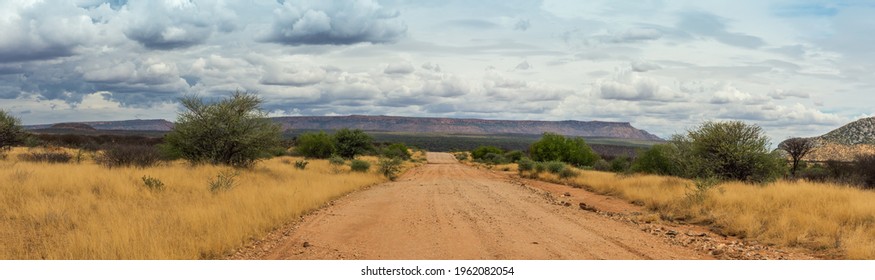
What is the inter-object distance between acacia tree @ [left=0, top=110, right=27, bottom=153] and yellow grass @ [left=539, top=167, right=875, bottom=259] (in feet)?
134

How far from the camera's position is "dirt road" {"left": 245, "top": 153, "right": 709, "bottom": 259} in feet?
30.1

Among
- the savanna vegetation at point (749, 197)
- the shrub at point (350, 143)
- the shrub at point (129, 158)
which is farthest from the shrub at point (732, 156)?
the shrub at point (350, 143)

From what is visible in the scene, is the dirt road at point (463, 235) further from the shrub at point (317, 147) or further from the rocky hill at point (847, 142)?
the rocky hill at point (847, 142)

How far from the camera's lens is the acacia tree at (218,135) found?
2611cm

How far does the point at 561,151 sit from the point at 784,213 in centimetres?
4543

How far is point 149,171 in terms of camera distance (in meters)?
19.5

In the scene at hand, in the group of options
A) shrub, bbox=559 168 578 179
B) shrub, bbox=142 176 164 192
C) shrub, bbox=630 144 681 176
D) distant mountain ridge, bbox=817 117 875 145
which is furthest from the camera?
distant mountain ridge, bbox=817 117 875 145

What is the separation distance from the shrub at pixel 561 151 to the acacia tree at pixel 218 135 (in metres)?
35.5

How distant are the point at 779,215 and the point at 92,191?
1651 cm

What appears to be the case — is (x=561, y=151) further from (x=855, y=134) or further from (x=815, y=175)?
(x=855, y=134)

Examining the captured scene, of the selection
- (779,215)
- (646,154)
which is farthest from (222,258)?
(646,154)

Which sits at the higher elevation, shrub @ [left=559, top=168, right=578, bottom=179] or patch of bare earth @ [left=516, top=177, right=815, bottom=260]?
patch of bare earth @ [left=516, top=177, right=815, bottom=260]

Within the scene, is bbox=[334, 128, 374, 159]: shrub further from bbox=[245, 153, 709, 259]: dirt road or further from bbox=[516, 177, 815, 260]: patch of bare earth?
bbox=[516, 177, 815, 260]: patch of bare earth

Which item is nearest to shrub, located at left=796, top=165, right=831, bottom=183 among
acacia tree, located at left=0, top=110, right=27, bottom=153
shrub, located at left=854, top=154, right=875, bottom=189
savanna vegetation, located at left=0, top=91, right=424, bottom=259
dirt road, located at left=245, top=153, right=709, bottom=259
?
shrub, located at left=854, top=154, right=875, bottom=189
